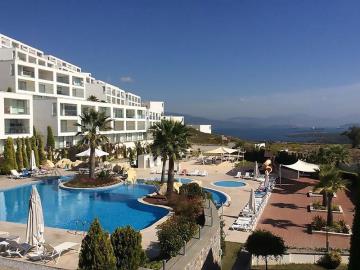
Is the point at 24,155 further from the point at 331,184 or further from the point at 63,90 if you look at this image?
the point at 331,184

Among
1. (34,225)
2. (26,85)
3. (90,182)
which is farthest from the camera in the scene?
(26,85)

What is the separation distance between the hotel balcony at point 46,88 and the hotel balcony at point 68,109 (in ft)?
27.0

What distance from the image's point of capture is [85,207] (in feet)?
86.3

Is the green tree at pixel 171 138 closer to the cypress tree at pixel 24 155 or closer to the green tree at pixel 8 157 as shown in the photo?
the green tree at pixel 8 157

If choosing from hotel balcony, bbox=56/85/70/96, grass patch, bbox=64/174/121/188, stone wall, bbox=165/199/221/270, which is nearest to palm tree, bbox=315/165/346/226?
stone wall, bbox=165/199/221/270

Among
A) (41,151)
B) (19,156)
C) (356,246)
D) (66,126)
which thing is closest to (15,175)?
(19,156)

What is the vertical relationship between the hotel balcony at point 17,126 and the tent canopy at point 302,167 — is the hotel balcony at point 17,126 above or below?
above

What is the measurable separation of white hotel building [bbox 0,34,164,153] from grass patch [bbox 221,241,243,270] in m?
31.3

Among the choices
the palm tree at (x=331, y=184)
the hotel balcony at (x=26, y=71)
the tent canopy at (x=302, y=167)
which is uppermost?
the hotel balcony at (x=26, y=71)

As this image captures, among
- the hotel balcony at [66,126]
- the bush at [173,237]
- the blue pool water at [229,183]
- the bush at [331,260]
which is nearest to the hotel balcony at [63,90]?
the hotel balcony at [66,126]

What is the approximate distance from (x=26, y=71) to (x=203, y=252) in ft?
154

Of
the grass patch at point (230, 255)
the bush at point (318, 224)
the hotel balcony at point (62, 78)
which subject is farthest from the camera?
the hotel balcony at point (62, 78)

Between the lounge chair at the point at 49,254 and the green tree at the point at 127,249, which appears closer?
the green tree at the point at 127,249

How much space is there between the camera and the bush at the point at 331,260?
619 inches
